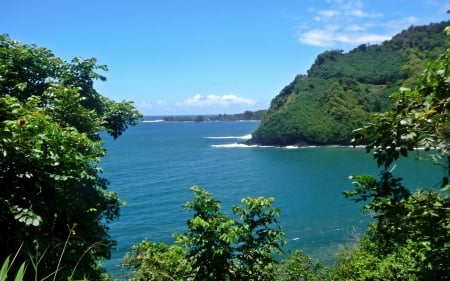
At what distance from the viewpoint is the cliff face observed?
96438mm

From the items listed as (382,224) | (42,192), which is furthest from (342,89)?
(42,192)

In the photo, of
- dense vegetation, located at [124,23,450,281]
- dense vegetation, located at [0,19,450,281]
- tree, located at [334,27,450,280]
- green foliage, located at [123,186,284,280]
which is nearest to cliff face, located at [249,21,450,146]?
dense vegetation, located at [124,23,450,281]

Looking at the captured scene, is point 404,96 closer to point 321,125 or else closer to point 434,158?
point 434,158

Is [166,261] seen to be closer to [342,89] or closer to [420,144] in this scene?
[420,144]

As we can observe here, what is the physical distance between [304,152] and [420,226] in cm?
8293

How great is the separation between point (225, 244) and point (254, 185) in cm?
4535

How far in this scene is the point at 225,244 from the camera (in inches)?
265

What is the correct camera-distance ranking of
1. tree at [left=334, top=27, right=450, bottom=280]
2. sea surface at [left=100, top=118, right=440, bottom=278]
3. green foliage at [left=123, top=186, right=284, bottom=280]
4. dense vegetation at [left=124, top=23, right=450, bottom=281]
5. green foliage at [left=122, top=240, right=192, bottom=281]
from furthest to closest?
1. sea surface at [left=100, top=118, right=440, bottom=278]
2. green foliage at [left=122, top=240, right=192, bottom=281]
3. green foliage at [left=123, top=186, right=284, bottom=280]
4. dense vegetation at [left=124, top=23, right=450, bottom=281]
5. tree at [left=334, top=27, right=450, bottom=280]

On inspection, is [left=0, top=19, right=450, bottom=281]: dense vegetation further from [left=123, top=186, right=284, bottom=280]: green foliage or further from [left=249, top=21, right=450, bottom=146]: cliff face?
[left=249, top=21, right=450, bottom=146]: cliff face

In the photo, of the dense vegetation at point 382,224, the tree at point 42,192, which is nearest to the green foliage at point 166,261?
the dense vegetation at point 382,224

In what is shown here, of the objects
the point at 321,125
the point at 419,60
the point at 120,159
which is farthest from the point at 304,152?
the point at 419,60

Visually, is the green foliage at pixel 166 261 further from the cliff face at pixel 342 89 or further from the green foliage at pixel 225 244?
the cliff face at pixel 342 89

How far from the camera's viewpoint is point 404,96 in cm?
328

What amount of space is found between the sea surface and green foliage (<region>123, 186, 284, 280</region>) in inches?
358
